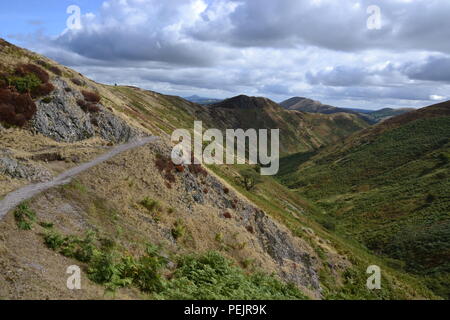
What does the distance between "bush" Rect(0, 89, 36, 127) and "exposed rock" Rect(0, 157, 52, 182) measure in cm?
902

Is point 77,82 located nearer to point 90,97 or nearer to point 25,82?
point 90,97

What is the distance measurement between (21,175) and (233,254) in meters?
17.0

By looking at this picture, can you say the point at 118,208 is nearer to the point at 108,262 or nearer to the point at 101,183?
the point at 101,183

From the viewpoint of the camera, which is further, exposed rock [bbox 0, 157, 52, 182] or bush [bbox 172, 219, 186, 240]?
bush [bbox 172, 219, 186, 240]

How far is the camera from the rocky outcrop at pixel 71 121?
1243 inches

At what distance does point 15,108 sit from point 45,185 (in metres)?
13.8

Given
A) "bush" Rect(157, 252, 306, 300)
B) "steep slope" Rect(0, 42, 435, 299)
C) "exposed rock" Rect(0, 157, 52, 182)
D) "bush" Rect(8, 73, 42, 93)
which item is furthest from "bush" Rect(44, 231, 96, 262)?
"bush" Rect(8, 73, 42, 93)

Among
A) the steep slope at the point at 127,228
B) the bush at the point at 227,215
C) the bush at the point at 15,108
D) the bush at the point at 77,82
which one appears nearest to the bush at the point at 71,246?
the steep slope at the point at 127,228

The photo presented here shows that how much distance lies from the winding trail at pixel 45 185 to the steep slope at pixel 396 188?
41.9 metres

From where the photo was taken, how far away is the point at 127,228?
21188mm

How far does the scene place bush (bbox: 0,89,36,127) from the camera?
28.8 m

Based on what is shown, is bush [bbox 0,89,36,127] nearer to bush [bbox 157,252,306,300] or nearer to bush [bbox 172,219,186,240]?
bush [bbox 172,219,186,240]

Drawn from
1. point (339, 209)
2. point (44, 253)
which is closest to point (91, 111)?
point (44, 253)

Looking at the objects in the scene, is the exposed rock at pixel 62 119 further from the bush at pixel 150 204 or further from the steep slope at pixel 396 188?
the steep slope at pixel 396 188
